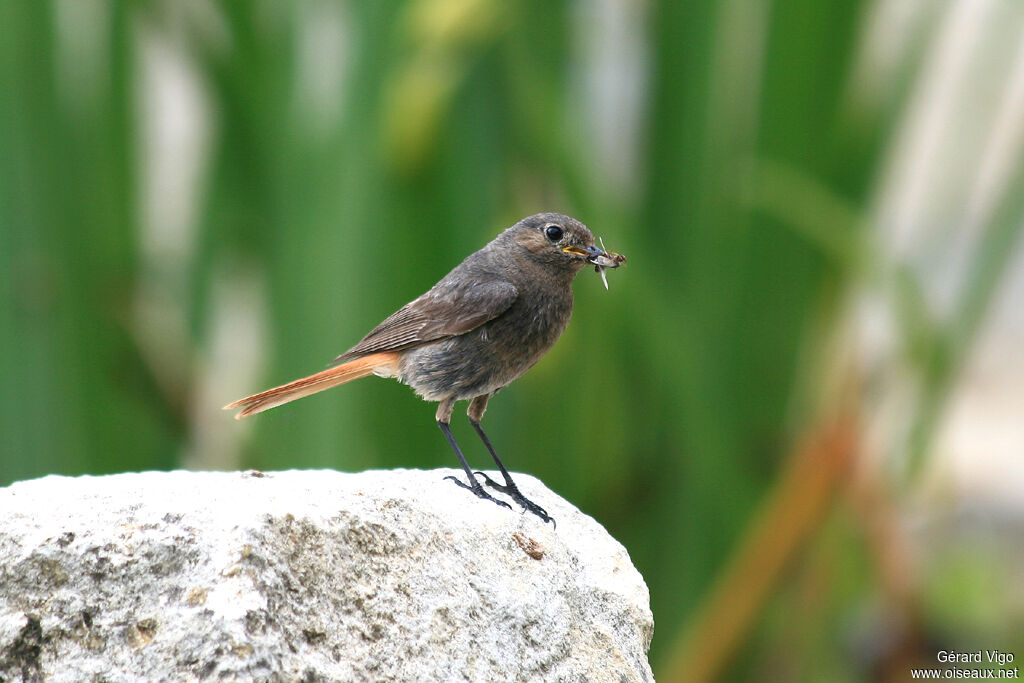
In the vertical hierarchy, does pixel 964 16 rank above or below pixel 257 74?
below

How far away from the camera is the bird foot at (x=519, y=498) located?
119 inches

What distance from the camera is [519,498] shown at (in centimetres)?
312

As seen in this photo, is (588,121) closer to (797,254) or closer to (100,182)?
(797,254)

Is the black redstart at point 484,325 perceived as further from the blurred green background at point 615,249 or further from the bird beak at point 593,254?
the blurred green background at point 615,249

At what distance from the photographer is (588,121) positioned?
18.5ft

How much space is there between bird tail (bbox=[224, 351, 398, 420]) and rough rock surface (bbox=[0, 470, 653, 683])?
1.44ft

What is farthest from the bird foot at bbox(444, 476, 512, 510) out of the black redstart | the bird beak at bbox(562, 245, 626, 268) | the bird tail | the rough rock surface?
the bird beak at bbox(562, 245, 626, 268)

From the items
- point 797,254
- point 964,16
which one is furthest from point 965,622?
point 964,16

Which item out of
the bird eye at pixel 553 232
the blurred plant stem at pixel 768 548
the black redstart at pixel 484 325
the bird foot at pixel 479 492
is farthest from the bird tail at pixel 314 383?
the blurred plant stem at pixel 768 548

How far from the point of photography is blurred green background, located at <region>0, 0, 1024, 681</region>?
501 centimetres

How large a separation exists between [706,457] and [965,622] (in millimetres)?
1522

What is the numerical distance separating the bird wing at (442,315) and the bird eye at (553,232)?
18 cm

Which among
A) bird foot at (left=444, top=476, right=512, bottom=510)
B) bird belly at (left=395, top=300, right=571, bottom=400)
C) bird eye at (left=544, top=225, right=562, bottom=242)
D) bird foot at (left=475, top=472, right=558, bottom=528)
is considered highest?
bird eye at (left=544, top=225, right=562, bottom=242)

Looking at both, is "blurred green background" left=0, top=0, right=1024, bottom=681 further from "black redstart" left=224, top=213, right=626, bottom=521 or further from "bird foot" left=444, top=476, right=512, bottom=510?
"bird foot" left=444, top=476, right=512, bottom=510
